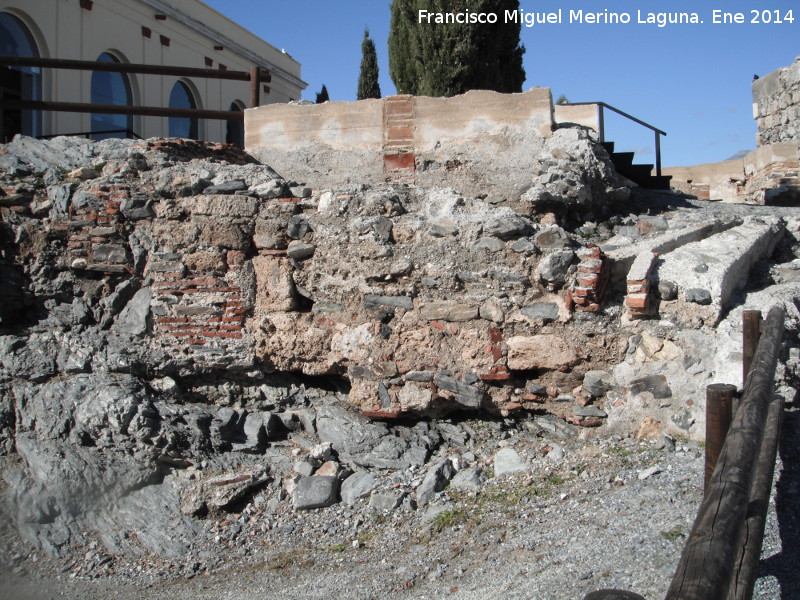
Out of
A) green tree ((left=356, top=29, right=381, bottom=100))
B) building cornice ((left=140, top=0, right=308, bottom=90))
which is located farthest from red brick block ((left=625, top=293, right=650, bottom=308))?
green tree ((left=356, top=29, right=381, bottom=100))

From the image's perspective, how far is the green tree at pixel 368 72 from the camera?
1872 centimetres

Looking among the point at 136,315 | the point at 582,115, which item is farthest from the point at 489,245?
the point at 582,115

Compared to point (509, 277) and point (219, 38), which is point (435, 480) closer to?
point (509, 277)

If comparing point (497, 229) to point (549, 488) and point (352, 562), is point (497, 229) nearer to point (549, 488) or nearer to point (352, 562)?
point (549, 488)

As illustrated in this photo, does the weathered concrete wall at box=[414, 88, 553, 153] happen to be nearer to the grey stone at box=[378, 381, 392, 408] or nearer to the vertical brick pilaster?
the vertical brick pilaster

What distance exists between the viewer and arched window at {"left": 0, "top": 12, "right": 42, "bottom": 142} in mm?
10562

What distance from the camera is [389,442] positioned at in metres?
4.75

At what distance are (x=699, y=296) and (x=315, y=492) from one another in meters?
2.61

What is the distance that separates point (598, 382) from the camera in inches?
176

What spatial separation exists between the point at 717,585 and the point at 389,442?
338cm

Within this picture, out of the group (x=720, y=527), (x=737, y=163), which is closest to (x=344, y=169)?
(x=720, y=527)

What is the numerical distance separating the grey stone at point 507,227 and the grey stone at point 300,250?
1219 millimetres

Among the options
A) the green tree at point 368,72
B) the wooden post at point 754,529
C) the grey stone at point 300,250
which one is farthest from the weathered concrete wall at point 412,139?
the green tree at point 368,72

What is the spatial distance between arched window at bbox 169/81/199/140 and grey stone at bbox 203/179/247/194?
376 inches
